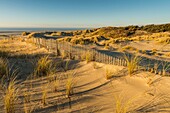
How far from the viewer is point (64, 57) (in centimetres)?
838

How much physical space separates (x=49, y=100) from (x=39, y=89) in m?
0.83

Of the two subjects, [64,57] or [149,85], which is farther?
[64,57]

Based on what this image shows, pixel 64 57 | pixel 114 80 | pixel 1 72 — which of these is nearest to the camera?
pixel 114 80

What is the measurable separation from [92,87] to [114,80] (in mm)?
748

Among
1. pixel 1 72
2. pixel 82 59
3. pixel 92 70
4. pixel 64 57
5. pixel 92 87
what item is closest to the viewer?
pixel 92 87

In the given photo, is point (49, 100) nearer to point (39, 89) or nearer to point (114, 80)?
point (39, 89)

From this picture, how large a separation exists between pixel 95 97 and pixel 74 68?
105 inches

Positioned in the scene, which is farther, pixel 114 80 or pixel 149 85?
pixel 114 80

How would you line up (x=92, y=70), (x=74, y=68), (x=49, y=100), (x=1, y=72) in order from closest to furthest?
(x=49, y=100) < (x=1, y=72) < (x=92, y=70) < (x=74, y=68)

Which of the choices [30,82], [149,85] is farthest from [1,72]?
[149,85]

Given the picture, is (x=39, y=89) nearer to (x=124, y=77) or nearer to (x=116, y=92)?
(x=116, y=92)

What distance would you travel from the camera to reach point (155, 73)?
17.4ft

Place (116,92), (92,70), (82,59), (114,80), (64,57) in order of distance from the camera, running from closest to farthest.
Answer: (116,92)
(114,80)
(92,70)
(82,59)
(64,57)

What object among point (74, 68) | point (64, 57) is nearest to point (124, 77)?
point (74, 68)
